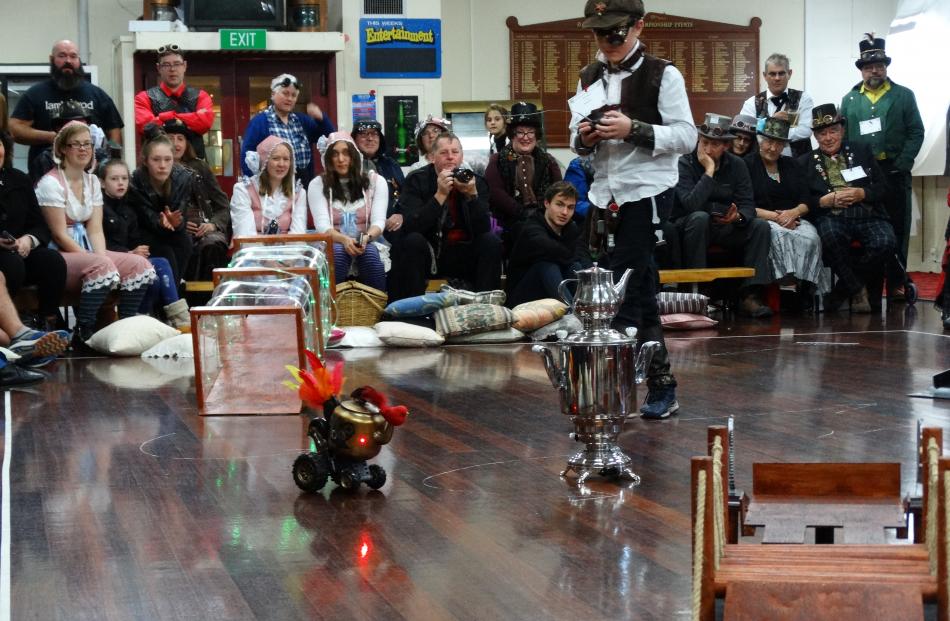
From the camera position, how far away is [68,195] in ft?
23.7

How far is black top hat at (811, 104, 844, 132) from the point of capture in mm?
9016

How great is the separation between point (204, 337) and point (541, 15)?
7299 mm

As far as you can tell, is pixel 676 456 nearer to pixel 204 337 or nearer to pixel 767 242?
pixel 204 337

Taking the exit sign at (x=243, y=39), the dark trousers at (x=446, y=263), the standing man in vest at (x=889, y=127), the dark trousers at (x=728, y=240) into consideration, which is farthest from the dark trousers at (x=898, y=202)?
the exit sign at (x=243, y=39)

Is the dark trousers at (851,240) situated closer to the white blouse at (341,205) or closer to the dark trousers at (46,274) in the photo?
the white blouse at (341,205)

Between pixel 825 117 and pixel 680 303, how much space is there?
6.72ft

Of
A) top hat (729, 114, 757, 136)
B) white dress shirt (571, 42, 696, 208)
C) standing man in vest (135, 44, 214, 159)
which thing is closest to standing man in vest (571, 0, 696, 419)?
white dress shirt (571, 42, 696, 208)

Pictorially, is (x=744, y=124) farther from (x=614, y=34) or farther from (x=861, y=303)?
(x=614, y=34)

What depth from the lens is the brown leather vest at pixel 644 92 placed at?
4281 millimetres

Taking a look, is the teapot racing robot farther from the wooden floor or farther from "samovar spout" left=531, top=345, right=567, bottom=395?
"samovar spout" left=531, top=345, right=567, bottom=395

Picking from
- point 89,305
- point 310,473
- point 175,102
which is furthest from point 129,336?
point 310,473

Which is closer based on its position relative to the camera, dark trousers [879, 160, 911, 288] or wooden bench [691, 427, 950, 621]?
wooden bench [691, 427, 950, 621]

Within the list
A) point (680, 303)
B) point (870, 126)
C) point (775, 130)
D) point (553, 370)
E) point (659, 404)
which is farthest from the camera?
point (870, 126)

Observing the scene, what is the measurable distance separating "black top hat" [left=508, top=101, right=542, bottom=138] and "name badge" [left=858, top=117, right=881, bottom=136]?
2565 millimetres
